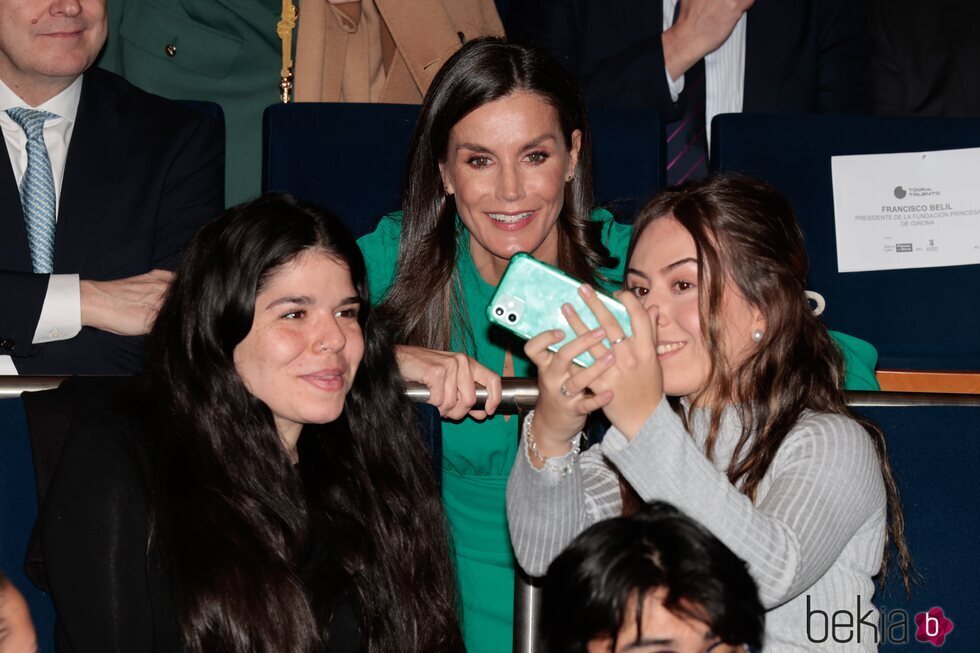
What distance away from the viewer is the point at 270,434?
2143mm

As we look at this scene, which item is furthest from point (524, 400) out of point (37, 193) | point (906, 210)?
point (906, 210)

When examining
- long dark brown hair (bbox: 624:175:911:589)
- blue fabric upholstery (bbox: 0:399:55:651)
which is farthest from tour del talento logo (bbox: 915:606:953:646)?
blue fabric upholstery (bbox: 0:399:55:651)

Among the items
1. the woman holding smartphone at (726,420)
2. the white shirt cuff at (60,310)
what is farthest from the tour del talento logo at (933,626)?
the white shirt cuff at (60,310)

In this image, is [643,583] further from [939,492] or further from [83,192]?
[83,192]

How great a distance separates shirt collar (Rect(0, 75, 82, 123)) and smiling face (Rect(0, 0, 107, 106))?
0.03m

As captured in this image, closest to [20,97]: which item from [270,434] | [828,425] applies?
[270,434]

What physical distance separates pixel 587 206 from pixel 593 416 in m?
0.62

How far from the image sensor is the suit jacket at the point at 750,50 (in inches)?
137

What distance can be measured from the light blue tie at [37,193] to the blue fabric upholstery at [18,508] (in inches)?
35.0

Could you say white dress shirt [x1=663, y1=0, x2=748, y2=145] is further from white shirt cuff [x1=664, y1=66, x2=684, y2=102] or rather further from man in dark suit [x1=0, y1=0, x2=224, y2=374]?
man in dark suit [x1=0, y1=0, x2=224, y2=374]

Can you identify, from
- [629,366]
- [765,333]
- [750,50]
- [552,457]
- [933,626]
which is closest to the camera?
[629,366]

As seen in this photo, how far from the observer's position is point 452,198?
2.86m

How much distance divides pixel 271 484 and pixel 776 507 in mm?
856

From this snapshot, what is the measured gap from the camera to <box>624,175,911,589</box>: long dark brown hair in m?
1.90
